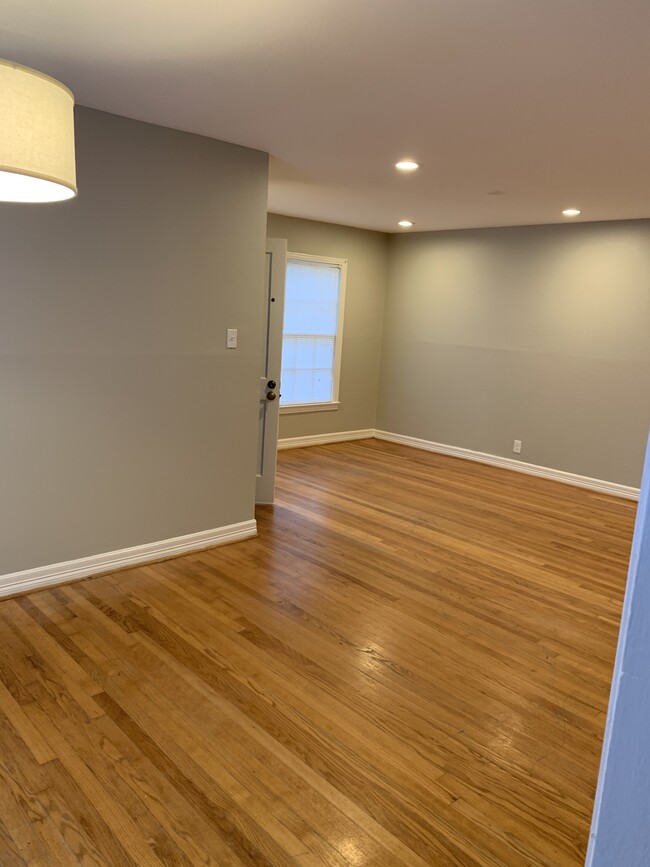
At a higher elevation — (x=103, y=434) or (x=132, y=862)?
(x=103, y=434)

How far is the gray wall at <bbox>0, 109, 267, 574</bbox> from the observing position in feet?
9.87

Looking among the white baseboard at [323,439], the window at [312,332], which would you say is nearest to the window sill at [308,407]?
the window at [312,332]

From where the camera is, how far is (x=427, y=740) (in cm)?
226

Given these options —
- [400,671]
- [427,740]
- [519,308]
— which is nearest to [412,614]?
[400,671]

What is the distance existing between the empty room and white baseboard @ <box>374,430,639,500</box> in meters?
0.08

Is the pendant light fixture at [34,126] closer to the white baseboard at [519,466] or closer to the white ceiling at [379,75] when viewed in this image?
the white ceiling at [379,75]

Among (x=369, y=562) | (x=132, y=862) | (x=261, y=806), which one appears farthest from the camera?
(x=369, y=562)

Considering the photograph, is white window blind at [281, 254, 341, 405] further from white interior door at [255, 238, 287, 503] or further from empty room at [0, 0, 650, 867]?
white interior door at [255, 238, 287, 503]

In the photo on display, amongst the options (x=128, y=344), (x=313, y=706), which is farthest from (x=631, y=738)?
(x=128, y=344)

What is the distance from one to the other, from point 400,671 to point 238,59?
251 cm

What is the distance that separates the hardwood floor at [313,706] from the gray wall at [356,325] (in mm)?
3017

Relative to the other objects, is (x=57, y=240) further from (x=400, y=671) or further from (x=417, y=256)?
(x=417, y=256)

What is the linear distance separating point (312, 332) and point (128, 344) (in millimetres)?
3619

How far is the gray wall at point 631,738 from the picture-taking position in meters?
0.51
